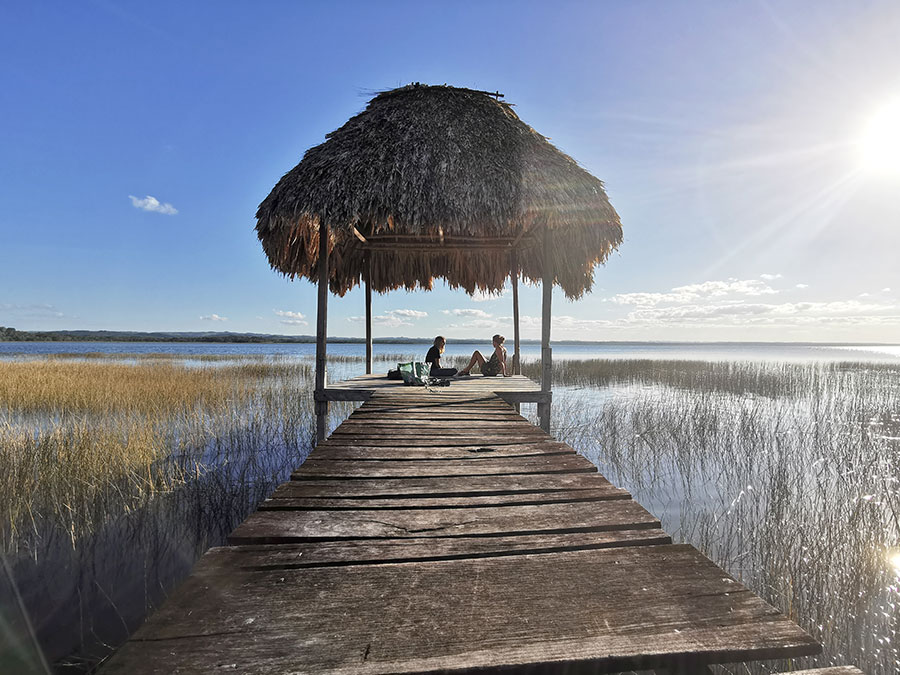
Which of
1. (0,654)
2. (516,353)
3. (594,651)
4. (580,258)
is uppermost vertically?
(580,258)

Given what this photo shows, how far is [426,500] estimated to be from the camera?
218cm

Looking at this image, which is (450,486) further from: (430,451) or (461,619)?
(461,619)

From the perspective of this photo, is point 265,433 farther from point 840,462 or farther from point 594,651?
point 840,462

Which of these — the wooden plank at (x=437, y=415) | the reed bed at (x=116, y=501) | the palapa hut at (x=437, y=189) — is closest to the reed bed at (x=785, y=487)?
the wooden plank at (x=437, y=415)

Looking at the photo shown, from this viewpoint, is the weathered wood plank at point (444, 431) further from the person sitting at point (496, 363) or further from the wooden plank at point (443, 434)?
the person sitting at point (496, 363)

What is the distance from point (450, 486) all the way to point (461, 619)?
1162 millimetres

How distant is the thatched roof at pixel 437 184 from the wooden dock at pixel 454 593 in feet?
14.7

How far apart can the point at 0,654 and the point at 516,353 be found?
8568 mm

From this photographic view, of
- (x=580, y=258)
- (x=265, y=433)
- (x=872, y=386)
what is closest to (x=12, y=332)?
(x=265, y=433)

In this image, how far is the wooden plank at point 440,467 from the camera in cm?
259

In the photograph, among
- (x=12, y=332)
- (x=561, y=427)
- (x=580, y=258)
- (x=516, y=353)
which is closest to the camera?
(x=580, y=258)

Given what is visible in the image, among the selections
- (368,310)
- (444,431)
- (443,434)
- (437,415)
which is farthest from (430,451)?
(368,310)

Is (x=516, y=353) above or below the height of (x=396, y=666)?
above

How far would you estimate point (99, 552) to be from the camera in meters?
3.51
